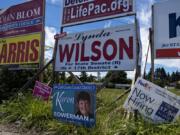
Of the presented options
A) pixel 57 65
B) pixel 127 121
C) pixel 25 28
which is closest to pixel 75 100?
pixel 127 121

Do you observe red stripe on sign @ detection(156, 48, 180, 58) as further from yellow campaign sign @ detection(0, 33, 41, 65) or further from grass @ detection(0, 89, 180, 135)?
yellow campaign sign @ detection(0, 33, 41, 65)

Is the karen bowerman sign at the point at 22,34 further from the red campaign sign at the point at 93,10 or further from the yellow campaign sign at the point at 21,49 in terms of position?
the red campaign sign at the point at 93,10

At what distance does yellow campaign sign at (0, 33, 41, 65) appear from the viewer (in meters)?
12.6

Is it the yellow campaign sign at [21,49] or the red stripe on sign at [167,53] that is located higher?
the yellow campaign sign at [21,49]

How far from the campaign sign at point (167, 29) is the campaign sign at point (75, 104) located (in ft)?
6.47

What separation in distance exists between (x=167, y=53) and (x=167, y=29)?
22.5 inches

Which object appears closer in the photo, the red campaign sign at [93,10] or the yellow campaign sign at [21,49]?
the red campaign sign at [93,10]

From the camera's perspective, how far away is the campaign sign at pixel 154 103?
7535 millimetres

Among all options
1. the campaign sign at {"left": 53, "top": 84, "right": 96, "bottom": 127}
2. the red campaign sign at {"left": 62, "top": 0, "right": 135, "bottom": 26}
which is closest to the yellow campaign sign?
the red campaign sign at {"left": 62, "top": 0, "right": 135, "bottom": 26}

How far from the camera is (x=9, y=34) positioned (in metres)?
13.8

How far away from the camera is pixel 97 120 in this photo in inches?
316

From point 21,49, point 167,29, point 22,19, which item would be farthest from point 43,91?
point 167,29

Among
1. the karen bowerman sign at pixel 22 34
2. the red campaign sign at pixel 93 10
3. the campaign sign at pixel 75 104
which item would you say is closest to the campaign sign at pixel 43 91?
the karen bowerman sign at pixel 22 34

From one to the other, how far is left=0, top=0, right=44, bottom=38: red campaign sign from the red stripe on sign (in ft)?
17.0
